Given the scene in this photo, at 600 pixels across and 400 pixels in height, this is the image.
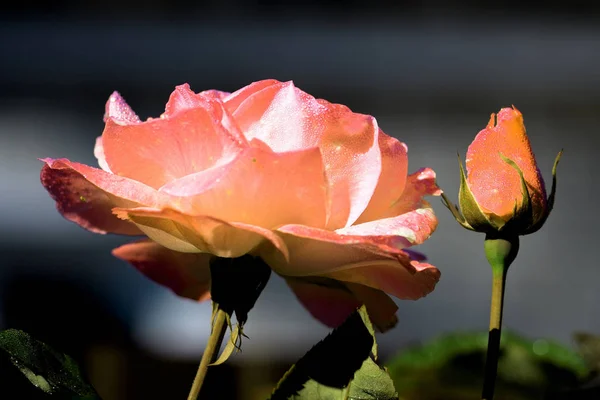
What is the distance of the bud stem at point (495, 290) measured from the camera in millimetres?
199

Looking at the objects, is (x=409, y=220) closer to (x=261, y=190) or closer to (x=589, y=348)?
(x=261, y=190)

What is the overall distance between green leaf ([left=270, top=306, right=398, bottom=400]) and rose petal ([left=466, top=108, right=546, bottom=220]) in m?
0.05

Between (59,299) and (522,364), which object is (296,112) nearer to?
(522,364)

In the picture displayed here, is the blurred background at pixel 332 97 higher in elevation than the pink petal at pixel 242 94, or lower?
higher

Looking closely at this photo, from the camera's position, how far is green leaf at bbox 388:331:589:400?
36 cm

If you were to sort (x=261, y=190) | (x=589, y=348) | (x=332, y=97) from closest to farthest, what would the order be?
(x=261, y=190)
(x=589, y=348)
(x=332, y=97)

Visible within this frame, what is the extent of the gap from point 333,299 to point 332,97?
3.52 metres

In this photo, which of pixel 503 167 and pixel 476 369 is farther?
pixel 476 369

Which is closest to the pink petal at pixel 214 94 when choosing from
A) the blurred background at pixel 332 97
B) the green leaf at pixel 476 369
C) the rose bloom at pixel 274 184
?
the rose bloom at pixel 274 184

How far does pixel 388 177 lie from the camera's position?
0.22 meters

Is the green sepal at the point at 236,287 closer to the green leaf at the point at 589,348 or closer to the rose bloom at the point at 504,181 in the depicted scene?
the rose bloom at the point at 504,181

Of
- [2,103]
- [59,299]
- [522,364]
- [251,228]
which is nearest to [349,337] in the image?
[251,228]

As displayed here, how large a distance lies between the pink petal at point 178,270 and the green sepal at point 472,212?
3.7 inches

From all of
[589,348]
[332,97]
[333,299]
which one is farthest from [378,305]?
[332,97]
